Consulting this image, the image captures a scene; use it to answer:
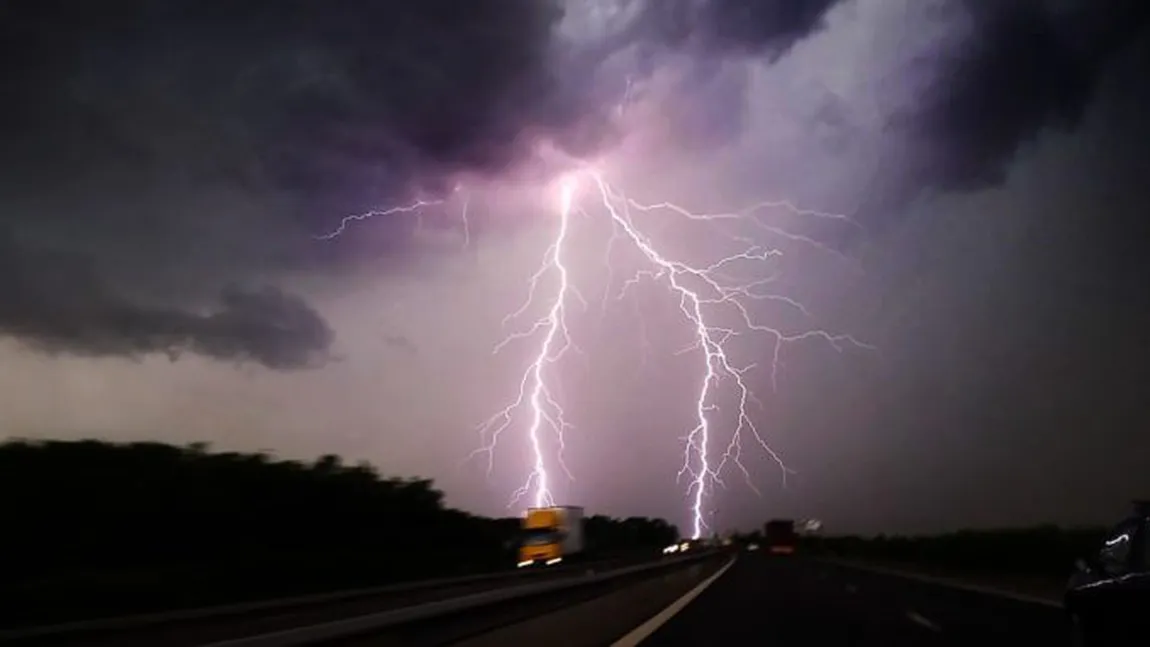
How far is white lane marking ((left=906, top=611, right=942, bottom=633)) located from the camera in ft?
55.5

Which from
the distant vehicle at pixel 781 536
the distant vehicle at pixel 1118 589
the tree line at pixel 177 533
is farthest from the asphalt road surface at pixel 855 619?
the distant vehicle at pixel 781 536

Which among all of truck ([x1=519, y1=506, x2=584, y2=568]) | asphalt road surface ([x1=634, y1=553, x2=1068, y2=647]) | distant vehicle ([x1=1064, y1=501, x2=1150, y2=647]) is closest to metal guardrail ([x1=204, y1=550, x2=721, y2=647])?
asphalt road surface ([x1=634, y1=553, x2=1068, y2=647])

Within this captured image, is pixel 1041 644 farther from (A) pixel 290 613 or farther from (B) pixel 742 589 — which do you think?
(A) pixel 290 613

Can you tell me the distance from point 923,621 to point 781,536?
83.0 metres

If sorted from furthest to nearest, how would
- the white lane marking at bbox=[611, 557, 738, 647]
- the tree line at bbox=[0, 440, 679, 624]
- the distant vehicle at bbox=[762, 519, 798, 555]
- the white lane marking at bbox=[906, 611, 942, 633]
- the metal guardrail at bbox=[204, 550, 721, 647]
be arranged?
1. the distant vehicle at bbox=[762, 519, 798, 555]
2. the tree line at bbox=[0, 440, 679, 624]
3. the white lane marking at bbox=[906, 611, 942, 633]
4. the white lane marking at bbox=[611, 557, 738, 647]
5. the metal guardrail at bbox=[204, 550, 721, 647]

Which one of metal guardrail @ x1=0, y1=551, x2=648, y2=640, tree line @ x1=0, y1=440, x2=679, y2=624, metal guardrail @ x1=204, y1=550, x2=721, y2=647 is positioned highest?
tree line @ x1=0, y1=440, x2=679, y2=624

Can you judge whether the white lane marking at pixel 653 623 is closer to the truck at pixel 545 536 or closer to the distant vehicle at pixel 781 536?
the truck at pixel 545 536

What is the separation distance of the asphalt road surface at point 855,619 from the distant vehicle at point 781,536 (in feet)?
234

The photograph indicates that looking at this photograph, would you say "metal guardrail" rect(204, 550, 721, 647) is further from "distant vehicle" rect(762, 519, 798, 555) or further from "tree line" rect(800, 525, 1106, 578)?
"distant vehicle" rect(762, 519, 798, 555)

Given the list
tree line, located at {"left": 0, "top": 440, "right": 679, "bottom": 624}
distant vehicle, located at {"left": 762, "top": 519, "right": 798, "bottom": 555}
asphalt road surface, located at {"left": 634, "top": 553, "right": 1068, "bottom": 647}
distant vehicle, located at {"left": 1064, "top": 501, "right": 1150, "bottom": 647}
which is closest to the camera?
distant vehicle, located at {"left": 1064, "top": 501, "right": 1150, "bottom": 647}

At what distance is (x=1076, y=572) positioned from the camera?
13.0 meters

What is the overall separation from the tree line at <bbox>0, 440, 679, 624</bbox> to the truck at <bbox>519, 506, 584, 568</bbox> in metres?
7.02

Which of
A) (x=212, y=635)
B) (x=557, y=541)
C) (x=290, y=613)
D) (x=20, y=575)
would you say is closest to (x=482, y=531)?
(x=557, y=541)

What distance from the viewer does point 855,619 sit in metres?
18.8
